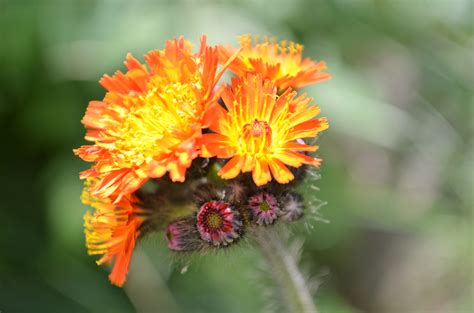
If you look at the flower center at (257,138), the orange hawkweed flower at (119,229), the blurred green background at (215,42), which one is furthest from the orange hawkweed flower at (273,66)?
the blurred green background at (215,42)

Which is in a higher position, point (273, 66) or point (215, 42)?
point (215, 42)

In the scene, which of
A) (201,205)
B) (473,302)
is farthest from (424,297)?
(201,205)

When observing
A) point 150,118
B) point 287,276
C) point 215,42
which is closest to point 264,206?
point 150,118

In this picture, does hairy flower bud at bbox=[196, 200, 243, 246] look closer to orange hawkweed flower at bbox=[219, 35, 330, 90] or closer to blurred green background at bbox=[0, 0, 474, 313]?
orange hawkweed flower at bbox=[219, 35, 330, 90]

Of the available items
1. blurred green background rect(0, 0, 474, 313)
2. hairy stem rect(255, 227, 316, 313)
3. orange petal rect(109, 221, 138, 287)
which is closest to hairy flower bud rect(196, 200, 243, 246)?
orange petal rect(109, 221, 138, 287)

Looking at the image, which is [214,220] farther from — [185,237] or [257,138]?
[257,138]

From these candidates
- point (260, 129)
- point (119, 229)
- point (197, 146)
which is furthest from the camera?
point (119, 229)

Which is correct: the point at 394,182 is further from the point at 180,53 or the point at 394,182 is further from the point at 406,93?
the point at 180,53
